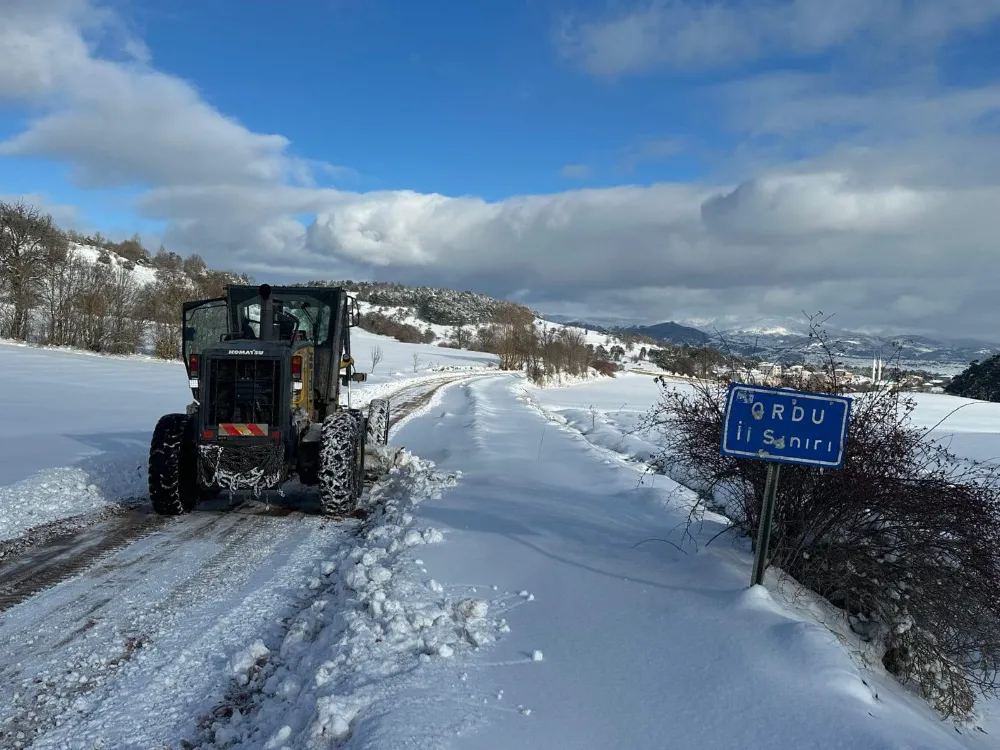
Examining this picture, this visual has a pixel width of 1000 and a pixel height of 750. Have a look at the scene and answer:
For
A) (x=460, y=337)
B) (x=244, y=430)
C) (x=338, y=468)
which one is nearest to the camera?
(x=244, y=430)

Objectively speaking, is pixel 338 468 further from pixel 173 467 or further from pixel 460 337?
pixel 460 337

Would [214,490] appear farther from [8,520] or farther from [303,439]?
[8,520]

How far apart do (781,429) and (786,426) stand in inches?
1.5

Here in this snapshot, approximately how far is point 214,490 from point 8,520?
2244 millimetres

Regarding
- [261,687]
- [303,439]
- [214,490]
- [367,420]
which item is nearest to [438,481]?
[367,420]

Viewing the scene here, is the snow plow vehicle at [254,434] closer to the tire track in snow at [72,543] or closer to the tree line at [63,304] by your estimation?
the tire track in snow at [72,543]

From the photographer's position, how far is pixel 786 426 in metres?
4.40

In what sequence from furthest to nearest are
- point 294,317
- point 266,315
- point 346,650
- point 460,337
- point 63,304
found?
point 460,337, point 63,304, point 294,317, point 266,315, point 346,650

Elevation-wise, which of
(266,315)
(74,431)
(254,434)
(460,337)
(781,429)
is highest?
(266,315)

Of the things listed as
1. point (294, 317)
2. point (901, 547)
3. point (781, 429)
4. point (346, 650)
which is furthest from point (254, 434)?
point (901, 547)

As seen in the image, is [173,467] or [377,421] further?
[377,421]

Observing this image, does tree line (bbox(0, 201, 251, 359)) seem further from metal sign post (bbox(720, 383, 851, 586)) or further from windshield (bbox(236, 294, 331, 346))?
metal sign post (bbox(720, 383, 851, 586))

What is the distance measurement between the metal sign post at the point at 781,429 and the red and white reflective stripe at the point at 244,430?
5013 millimetres

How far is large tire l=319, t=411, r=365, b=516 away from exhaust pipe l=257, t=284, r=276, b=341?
4.25ft
